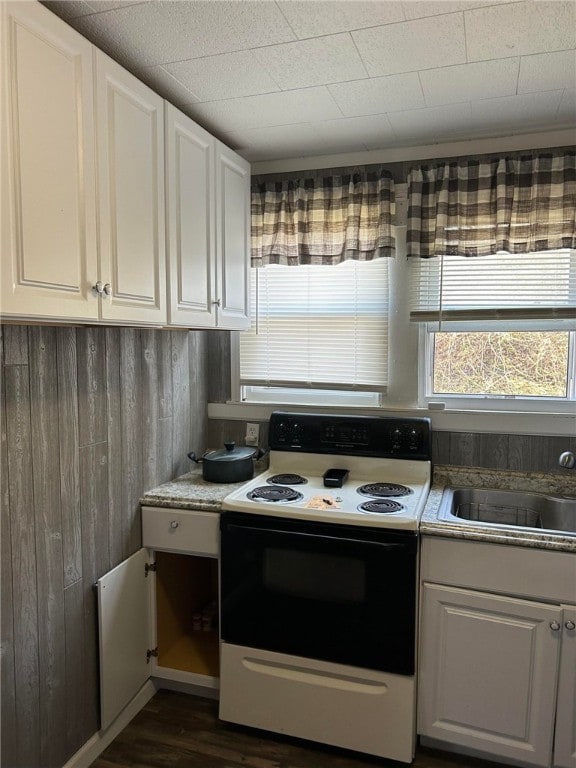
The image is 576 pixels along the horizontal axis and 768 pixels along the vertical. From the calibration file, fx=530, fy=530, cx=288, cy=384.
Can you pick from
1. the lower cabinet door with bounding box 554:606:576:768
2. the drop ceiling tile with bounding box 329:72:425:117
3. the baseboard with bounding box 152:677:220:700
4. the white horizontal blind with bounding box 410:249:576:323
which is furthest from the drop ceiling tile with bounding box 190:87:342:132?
the baseboard with bounding box 152:677:220:700

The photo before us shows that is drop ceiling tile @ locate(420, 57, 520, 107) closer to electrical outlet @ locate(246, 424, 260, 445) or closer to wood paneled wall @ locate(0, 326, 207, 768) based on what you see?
wood paneled wall @ locate(0, 326, 207, 768)

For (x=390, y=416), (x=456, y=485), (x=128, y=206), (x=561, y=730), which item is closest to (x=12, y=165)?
(x=128, y=206)

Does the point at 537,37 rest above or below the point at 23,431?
above

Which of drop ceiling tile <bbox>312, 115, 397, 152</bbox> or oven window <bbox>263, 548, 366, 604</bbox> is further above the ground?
drop ceiling tile <bbox>312, 115, 397, 152</bbox>

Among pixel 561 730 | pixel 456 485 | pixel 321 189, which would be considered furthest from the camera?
pixel 321 189

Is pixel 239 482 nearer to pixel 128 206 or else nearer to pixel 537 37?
pixel 128 206

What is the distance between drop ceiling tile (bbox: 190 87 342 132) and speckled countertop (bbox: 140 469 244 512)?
1496 millimetres

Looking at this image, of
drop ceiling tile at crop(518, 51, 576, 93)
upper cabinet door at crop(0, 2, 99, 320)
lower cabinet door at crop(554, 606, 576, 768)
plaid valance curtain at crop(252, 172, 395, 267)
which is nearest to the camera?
upper cabinet door at crop(0, 2, 99, 320)

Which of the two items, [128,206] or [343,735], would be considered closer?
[128,206]

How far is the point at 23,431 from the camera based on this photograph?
1.55 metres

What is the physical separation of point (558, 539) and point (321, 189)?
1749mm

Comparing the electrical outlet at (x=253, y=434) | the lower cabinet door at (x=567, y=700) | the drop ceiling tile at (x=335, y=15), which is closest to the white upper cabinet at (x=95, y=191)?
the drop ceiling tile at (x=335, y=15)

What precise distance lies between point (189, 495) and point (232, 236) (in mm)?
1120

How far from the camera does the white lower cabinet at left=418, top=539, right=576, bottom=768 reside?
1.75 meters
